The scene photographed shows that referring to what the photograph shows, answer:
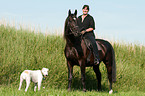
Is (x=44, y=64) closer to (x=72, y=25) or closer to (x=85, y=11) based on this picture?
(x=85, y=11)

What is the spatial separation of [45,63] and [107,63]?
Result: 3261mm

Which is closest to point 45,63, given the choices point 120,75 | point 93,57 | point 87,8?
point 93,57

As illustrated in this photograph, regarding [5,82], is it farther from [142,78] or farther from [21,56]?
[142,78]

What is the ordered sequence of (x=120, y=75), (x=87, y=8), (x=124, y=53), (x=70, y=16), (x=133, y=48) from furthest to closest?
(x=133, y=48) < (x=124, y=53) < (x=120, y=75) < (x=87, y=8) < (x=70, y=16)

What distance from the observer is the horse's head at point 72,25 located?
7.14 meters

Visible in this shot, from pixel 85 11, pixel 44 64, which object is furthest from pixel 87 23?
pixel 44 64

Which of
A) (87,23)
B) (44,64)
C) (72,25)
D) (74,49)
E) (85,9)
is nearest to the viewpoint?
(72,25)

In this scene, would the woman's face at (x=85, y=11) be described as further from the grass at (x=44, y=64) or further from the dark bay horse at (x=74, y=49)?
the grass at (x=44, y=64)

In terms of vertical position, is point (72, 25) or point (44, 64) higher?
point (72, 25)

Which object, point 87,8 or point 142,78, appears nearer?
point 87,8

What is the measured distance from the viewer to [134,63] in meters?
16.5

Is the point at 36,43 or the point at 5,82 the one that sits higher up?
the point at 36,43

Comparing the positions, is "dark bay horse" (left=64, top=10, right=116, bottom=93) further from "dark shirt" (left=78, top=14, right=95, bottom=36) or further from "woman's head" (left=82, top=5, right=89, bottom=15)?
"woman's head" (left=82, top=5, right=89, bottom=15)

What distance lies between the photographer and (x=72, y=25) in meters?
7.19
